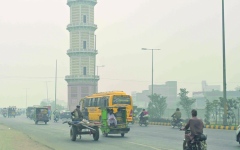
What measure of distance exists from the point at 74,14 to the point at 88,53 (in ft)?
32.8

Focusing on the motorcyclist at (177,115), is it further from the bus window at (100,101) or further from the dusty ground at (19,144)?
the dusty ground at (19,144)

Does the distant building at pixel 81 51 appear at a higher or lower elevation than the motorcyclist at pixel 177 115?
higher

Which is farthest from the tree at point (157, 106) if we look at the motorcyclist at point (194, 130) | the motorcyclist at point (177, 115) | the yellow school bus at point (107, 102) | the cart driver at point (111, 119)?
the motorcyclist at point (194, 130)

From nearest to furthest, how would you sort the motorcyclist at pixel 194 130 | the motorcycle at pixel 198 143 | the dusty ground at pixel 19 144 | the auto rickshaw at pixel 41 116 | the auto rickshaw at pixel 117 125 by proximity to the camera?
the motorcycle at pixel 198 143 → the motorcyclist at pixel 194 130 → the dusty ground at pixel 19 144 → the auto rickshaw at pixel 117 125 → the auto rickshaw at pixel 41 116

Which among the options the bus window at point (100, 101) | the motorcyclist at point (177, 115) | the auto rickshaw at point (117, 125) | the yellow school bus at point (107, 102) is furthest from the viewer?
the bus window at point (100, 101)

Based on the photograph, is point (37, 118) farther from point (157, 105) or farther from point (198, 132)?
point (198, 132)

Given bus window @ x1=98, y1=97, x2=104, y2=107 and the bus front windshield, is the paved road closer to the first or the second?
the bus front windshield

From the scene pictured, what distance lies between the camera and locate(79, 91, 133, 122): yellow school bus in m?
38.3

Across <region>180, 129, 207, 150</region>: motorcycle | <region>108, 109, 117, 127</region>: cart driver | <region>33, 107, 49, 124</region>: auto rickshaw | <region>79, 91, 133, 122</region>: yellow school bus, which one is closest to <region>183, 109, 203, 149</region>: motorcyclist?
<region>180, 129, 207, 150</region>: motorcycle

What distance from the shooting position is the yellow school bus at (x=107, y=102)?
126 feet

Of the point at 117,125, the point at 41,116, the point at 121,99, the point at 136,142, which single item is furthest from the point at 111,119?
the point at 41,116

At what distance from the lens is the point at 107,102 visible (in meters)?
39.0

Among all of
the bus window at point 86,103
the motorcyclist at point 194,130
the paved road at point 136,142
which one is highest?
the bus window at point 86,103

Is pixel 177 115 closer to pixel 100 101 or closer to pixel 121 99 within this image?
pixel 121 99
